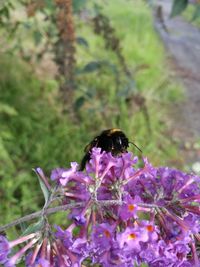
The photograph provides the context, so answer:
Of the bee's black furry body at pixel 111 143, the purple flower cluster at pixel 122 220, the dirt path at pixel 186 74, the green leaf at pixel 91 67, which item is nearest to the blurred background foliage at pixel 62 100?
the green leaf at pixel 91 67

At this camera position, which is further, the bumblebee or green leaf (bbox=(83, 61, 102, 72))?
green leaf (bbox=(83, 61, 102, 72))

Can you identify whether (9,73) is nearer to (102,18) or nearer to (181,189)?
(102,18)

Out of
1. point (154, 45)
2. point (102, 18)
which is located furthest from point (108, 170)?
point (154, 45)

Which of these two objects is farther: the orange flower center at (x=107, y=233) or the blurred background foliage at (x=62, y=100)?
the blurred background foliage at (x=62, y=100)

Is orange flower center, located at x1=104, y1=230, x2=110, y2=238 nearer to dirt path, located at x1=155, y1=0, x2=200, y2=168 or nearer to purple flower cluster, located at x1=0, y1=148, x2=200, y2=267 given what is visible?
purple flower cluster, located at x1=0, y1=148, x2=200, y2=267

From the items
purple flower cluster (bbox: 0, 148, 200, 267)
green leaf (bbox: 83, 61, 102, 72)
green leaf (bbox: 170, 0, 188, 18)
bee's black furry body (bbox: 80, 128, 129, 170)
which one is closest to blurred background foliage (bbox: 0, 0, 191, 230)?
green leaf (bbox: 83, 61, 102, 72)

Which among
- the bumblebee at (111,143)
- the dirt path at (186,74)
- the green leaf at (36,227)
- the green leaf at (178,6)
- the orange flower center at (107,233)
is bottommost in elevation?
the orange flower center at (107,233)

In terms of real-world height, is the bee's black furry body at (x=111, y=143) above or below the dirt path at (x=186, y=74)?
below

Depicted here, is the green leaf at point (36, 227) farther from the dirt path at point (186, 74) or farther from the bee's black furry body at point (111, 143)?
the dirt path at point (186, 74)
